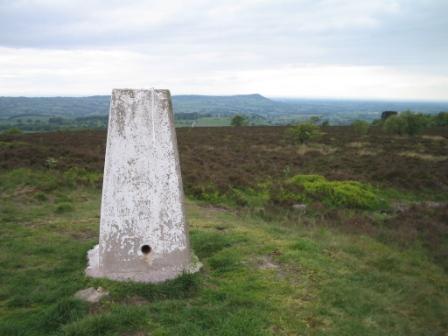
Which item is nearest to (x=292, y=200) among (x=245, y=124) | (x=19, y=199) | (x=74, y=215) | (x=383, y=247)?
(x=383, y=247)

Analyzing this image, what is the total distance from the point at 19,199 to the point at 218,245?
710 cm

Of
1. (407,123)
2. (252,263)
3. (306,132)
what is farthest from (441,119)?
(252,263)

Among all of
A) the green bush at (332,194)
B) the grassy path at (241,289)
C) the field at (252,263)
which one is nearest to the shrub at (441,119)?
the field at (252,263)

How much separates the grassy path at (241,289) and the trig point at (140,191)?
366 mm

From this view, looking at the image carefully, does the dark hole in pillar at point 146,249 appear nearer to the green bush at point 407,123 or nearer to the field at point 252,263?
the field at point 252,263

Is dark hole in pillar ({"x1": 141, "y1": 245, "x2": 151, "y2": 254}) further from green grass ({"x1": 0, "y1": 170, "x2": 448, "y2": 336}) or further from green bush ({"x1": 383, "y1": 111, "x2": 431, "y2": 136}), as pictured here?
green bush ({"x1": 383, "y1": 111, "x2": 431, "y2": 136})

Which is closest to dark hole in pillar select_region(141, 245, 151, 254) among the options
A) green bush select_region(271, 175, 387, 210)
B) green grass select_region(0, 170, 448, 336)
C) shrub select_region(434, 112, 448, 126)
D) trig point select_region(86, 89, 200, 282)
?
trig point select_region(86, 89, 200, 282)

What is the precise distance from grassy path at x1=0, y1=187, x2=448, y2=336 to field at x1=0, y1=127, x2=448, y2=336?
0.06ft

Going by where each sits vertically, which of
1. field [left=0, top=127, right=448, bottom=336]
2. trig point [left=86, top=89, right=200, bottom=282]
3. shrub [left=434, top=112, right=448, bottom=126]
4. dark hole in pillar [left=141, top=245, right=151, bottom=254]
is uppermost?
shrub [left=434, top=112, right=448, bottom=126]

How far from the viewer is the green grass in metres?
4.39

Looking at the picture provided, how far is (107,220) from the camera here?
5363mm

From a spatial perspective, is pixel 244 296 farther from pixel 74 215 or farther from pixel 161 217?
pixel 74 215

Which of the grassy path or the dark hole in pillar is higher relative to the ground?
the dark hole in pillar

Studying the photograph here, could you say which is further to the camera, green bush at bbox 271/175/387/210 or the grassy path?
green bush at bbox 271/175/387/210
